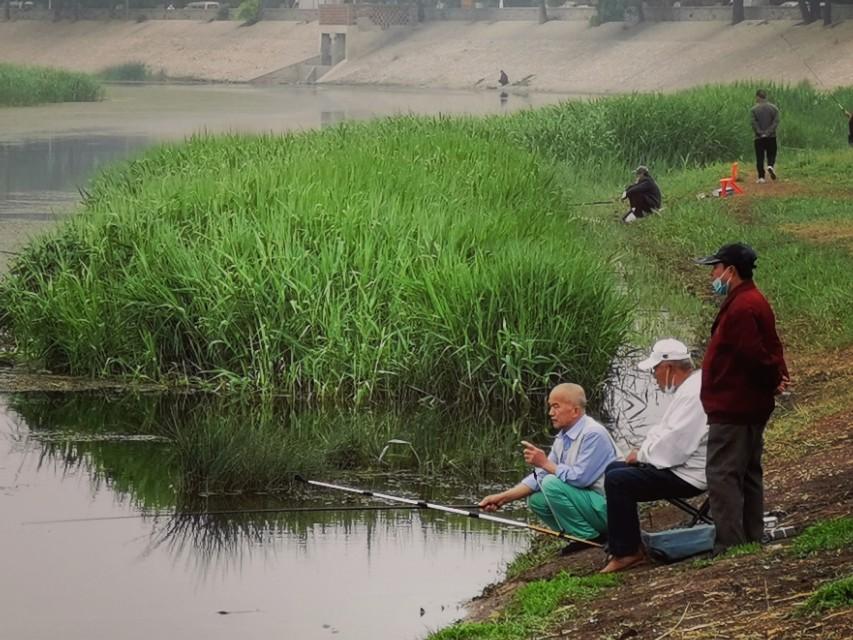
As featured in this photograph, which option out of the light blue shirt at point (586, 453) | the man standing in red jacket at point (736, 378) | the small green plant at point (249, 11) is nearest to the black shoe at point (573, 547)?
the light blue shirt at point (586, 453)

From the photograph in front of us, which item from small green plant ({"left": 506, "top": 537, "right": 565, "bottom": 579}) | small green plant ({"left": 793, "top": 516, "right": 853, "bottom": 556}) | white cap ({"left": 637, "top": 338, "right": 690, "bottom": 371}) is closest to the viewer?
small green plant ({"left": 793, "top": 516, "right": 853, "bottom": 556})

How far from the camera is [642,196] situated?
25156 mm

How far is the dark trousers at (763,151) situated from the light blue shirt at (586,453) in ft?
70.1

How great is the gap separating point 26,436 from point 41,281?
118 inches

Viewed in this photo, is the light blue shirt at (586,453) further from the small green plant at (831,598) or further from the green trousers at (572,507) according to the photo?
the small green plant at (831,598)

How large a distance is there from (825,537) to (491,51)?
273ft

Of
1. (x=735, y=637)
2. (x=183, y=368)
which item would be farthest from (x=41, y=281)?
(x=735, y=637)

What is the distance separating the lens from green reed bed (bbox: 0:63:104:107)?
6194cm

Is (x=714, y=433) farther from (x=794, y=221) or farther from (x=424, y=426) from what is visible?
(x=794, y=221)

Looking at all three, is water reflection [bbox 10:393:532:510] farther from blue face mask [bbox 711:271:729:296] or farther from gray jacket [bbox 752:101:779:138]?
gray jacket [bbox 752:101:779:138]

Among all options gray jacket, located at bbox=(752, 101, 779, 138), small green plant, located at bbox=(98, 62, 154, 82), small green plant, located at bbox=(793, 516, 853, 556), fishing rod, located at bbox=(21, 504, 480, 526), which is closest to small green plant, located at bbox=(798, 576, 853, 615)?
small green plant, located at bbox=(793, 516, 853, 556)

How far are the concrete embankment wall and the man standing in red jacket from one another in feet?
169

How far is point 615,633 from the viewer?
23.3 ft

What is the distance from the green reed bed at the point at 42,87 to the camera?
61.9 m
